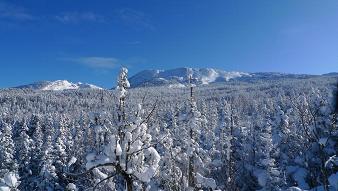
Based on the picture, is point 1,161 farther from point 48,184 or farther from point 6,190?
point 6,190

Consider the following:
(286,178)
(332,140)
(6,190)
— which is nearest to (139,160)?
(6,190)

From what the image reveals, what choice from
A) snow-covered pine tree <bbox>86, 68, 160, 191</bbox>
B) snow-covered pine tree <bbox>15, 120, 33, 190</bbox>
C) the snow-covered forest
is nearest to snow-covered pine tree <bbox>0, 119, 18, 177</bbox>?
the snow-covered forest

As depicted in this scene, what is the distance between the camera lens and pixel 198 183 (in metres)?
20.1

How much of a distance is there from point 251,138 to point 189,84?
3368cm

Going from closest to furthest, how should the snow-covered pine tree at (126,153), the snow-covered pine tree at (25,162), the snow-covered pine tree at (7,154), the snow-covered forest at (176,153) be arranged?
the snow-covered pine tree at (126,153) < the snow-covered forest at (176,153) < the snow-covered pine tree at (7,154) < the snow-covered pine tree at (25,162)

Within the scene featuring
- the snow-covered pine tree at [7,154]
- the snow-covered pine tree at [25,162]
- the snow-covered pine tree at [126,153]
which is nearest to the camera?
the snow-covered pine tree at [126,153]

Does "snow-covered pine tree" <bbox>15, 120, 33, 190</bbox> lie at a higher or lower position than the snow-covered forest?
lower

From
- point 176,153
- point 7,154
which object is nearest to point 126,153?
→ point 176,153

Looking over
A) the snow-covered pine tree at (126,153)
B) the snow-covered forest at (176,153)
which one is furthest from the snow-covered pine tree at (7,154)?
the snow-covered pine tree at (126,153)

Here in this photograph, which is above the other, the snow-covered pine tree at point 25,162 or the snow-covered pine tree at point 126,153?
the snow-covered pine tree at point 126,153

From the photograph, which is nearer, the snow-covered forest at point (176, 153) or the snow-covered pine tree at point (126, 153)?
the snow-covered pine tree at point (126, 153)

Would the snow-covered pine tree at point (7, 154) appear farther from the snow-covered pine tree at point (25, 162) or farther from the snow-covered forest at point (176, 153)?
the snow-covered pine tree at point (25, 162)

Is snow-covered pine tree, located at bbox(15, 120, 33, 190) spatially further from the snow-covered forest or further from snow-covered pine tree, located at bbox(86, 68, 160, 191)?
snow-covered pine tree, located at bbox(86, 68, 160, 191)

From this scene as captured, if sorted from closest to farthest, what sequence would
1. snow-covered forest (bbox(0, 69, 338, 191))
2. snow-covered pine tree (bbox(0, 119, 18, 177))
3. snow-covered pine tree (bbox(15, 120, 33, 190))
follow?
snow-covered forest (bbox(0, 69, 338, 191)), snow-covered pine tree (bbox(0, 119, 18, 177)), snow-covered pine tree (bbox(15, 120, 33, 190))
